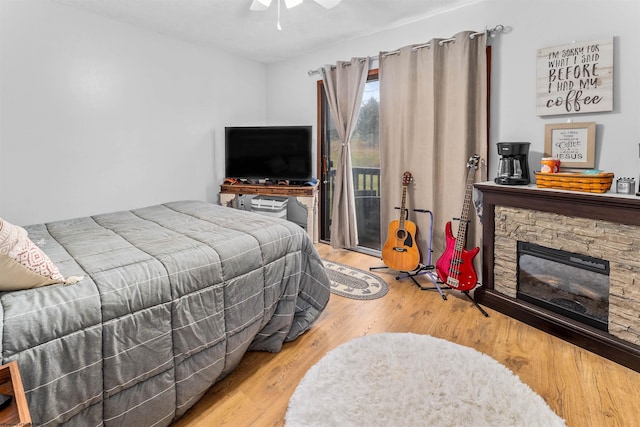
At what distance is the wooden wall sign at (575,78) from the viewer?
90.7 inches

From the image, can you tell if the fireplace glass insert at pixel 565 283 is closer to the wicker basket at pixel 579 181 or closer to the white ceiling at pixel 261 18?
the wicker basket at pixel 579 181

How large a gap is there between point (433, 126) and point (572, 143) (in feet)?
3.58

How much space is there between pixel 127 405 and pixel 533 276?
260 centimetres

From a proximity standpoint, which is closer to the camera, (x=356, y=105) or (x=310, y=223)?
(x=356, y=105)

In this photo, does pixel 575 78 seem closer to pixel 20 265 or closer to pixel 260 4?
pixel 260 4

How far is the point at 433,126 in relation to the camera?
3.21 metres

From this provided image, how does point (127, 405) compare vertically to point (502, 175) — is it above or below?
below

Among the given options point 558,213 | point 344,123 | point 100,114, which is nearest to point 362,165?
point 344,123

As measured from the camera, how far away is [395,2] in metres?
2.97

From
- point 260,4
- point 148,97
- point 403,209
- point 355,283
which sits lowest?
point 355,283

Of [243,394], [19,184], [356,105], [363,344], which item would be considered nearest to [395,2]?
[356,105]

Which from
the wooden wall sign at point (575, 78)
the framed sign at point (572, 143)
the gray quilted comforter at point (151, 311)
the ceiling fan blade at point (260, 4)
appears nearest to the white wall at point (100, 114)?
the gray quilted comforter at point (151, 311)

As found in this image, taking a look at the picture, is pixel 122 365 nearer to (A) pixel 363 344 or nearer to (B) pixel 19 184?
(A) pixel 363 344

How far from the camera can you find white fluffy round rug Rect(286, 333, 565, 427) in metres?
1.57
